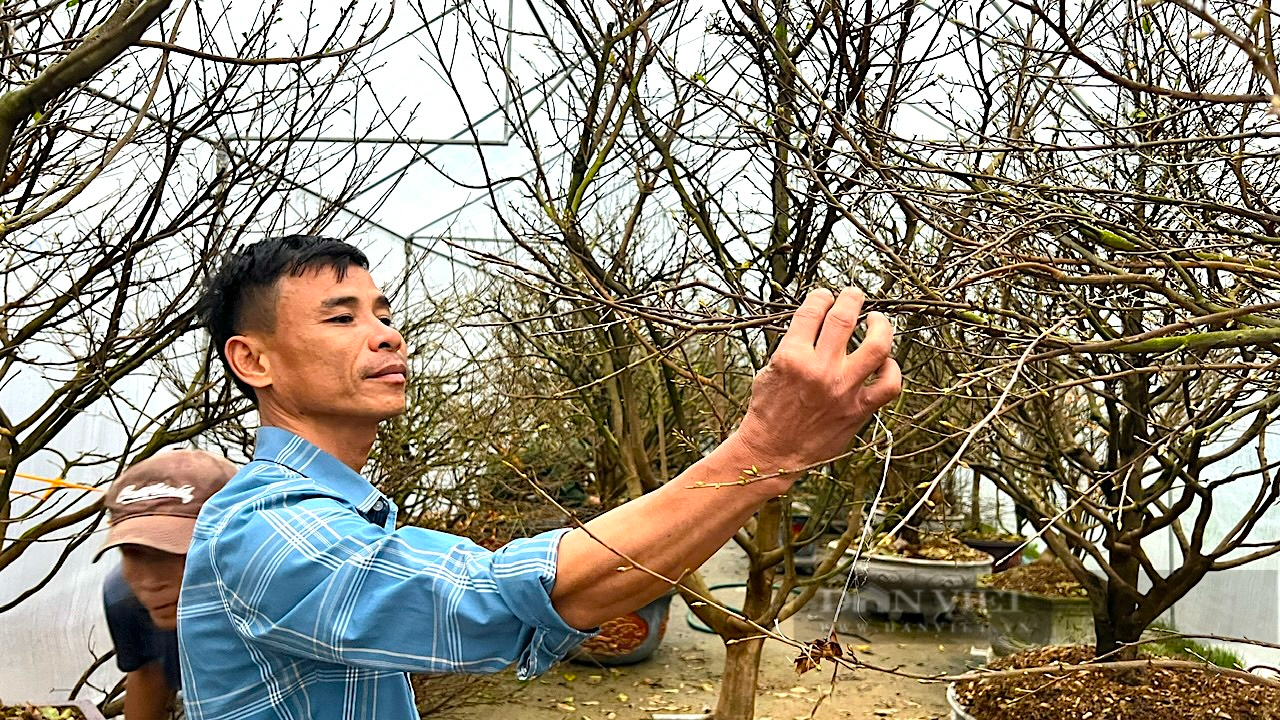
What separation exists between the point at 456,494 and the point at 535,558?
18.8 feet

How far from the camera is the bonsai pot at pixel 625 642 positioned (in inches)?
303

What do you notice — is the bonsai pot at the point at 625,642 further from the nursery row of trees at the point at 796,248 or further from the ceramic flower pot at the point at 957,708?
the ceramic flower pot at the point at 957,708

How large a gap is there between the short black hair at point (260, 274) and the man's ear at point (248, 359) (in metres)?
0.02

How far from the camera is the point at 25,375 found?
218 inches

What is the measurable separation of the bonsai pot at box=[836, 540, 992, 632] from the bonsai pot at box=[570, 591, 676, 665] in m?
1.76

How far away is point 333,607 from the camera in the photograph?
1.26 m

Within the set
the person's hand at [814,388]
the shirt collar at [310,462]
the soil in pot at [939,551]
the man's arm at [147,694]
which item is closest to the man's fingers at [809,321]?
the person's hand at [814,388]

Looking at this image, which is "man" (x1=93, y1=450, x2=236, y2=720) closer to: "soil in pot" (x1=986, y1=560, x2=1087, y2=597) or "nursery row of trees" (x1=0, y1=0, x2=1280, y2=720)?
"nursery row of trees" (x1=0, y1=0, x2=1280, y2=720)

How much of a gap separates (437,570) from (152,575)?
1.60m

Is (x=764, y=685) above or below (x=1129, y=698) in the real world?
below

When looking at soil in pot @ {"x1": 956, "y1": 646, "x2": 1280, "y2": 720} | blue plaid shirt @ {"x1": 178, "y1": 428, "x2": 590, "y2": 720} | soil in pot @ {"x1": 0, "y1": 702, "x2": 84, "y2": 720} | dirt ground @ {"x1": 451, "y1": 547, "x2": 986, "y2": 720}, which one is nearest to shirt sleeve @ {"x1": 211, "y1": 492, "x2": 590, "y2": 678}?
blue plaid shirt @ {"x1": 178, "y1": 428, "x2": 590, "y2": 720}

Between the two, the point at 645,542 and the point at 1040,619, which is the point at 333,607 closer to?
the point at 645,542

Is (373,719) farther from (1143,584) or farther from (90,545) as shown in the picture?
(1143,584)

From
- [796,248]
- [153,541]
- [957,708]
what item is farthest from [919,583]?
[153,541]
